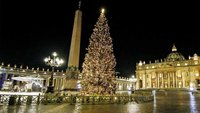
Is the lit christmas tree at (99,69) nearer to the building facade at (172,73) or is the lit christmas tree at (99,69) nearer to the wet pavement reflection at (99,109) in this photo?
the wet pavement reflection at (99,109)

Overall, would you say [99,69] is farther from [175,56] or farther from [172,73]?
[175,56]

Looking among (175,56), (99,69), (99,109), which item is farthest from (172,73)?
(99,109)

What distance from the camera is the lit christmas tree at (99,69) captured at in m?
20.5

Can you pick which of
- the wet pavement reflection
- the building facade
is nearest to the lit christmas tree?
the wet pavement reflection

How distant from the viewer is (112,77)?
21219mm

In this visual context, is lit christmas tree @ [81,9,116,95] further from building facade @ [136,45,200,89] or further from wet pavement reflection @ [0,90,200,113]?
building facade @ [136,45,200,89]

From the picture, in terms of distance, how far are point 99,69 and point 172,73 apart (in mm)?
84088

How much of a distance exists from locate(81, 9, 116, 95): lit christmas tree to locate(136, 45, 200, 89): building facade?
68.2m

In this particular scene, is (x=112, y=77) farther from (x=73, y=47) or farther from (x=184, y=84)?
(x=184, y=84)

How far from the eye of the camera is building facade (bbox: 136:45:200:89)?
8819 cm

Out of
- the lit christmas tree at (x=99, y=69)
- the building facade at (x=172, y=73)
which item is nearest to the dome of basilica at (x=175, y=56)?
the building facade at (x=172, y=73)

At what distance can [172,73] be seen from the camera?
9619 centimetres

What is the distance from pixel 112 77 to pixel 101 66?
185cm

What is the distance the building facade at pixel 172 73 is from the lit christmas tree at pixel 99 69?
68176 millimetres
